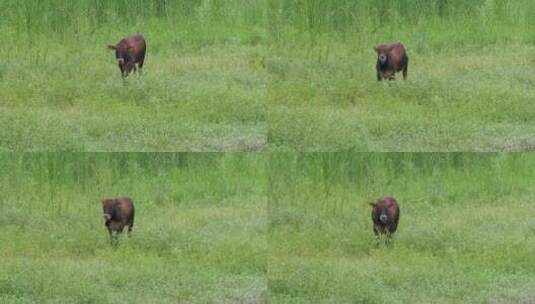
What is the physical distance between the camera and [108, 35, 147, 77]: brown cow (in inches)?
883

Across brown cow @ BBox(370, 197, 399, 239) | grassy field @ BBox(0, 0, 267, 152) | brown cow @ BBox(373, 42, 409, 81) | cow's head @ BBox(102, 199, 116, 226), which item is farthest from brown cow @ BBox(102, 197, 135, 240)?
brown cow @ BBox(373, 42, 409, 81)

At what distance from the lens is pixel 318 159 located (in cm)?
2228

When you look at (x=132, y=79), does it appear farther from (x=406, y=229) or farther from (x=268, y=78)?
(x=406, y=229)

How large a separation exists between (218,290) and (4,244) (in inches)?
102

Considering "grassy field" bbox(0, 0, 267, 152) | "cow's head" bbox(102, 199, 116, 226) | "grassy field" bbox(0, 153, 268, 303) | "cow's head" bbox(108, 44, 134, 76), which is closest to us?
"grassy field" bbox(0, 153, 268, 303)

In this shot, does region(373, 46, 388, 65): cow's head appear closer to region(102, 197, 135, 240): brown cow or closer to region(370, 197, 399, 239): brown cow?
region(370, 197, 399, 239): brown cow

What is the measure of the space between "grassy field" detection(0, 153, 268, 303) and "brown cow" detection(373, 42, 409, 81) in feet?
6.13

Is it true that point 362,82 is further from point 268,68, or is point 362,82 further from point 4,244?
point 4,244

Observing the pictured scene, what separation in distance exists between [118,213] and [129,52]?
6.46ft

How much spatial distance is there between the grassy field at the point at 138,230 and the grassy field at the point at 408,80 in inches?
38.5

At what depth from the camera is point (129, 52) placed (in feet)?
73.8

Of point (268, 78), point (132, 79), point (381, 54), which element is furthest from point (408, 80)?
point (132, 79)

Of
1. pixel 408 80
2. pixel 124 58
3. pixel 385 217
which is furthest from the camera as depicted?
pixel 408 80

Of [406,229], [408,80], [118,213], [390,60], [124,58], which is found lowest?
[406,229]
